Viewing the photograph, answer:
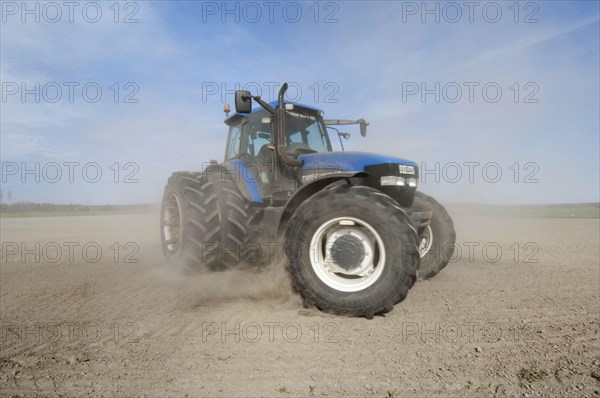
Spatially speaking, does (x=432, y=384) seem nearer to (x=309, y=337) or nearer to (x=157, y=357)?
(x=309, y=337)

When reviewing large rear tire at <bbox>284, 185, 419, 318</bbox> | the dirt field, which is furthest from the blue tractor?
the dirt field

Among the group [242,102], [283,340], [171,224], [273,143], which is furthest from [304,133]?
[283,340]

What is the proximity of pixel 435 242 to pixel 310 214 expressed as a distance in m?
2.47

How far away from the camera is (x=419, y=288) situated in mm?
4785

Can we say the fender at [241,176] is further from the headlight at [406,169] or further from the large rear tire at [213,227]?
the headlight at [406,169]

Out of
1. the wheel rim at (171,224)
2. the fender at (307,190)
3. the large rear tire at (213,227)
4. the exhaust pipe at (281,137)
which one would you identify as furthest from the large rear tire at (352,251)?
the wheel rim at (171,224)

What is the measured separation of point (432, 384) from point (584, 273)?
499cm

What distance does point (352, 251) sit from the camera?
3.62 m

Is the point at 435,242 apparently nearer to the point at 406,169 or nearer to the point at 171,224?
the point at 406,169

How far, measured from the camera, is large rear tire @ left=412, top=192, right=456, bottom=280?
5098mm

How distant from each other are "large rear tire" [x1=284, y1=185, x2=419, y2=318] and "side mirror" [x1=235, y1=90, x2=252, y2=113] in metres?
1.41

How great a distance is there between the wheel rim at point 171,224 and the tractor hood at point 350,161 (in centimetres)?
296

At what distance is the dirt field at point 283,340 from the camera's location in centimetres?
236

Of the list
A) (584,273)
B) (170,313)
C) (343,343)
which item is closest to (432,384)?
(343,343)
